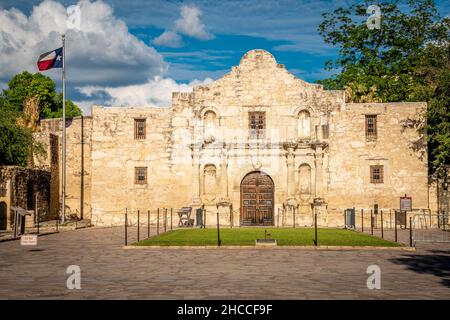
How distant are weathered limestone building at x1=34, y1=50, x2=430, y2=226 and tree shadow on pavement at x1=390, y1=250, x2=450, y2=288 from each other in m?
13.9

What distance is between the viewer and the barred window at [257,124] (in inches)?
1303

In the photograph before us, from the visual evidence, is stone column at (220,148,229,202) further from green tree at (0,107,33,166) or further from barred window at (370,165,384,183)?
green tree at (0,107,33,166)

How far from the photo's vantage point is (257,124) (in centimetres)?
3325

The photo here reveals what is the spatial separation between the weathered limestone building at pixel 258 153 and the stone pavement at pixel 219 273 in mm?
12539

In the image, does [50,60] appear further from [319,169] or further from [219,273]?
[219,273]

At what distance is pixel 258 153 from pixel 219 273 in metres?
19.9

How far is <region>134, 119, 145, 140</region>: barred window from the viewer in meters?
34.1
